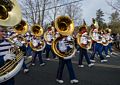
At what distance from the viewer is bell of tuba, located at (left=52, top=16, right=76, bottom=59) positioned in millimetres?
11354

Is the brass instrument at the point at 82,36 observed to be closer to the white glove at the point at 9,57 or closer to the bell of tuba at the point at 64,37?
the bell of tuba at the point at 64,37

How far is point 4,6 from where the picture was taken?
6.90 m

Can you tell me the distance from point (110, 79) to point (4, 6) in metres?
6.08

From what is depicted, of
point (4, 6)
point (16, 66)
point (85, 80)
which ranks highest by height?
point (4, 6)

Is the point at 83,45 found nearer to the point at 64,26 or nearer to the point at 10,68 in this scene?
the point at 64,26

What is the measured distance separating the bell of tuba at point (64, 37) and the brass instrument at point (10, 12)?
4.56m

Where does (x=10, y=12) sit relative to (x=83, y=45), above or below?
above

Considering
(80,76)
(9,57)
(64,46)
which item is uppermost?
(64,46)

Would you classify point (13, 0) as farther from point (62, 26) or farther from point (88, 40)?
point (88, 40)

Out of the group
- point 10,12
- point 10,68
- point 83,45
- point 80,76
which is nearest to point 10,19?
point 10,12

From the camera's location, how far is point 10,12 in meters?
6.88

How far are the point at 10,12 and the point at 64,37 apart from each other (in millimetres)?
4824

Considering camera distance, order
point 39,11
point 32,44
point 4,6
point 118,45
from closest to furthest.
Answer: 1. point 4,6
2. point 32,44
3. point 118,45
4. point 39,11

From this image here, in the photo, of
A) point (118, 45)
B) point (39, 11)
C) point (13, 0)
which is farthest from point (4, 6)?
point (39, 11)
